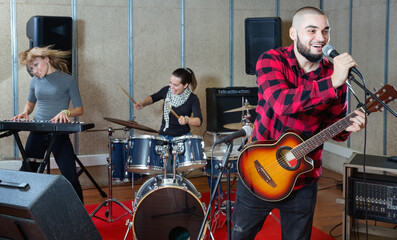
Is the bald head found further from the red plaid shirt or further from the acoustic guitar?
the acoustic guitar

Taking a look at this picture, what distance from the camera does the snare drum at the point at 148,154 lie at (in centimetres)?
347

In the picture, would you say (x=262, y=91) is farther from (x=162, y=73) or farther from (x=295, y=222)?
(x=162, y=73)

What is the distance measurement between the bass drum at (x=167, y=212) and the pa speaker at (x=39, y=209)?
5.55 feet

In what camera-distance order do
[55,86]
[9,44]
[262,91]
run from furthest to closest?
[9,44] < [55,86] < [262,91]

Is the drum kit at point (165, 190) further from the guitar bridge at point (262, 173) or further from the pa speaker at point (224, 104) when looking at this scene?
the pa speaker at point (224, 104)

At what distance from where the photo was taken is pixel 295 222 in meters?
2.20

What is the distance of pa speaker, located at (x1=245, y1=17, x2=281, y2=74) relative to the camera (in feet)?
18.1

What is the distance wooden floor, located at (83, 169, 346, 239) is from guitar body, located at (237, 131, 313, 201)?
5.41 feet

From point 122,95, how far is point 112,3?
3.79 ft

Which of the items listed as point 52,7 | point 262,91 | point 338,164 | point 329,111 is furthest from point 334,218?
point 52,7

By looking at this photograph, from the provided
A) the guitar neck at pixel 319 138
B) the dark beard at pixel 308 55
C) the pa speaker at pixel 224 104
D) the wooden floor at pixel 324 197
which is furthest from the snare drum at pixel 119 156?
the dark beard at pixel 308 55

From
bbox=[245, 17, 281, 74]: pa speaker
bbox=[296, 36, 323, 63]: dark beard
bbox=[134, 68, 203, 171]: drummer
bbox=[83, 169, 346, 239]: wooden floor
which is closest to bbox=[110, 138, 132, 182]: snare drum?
bbox=[83, 169, 346, 239]: wooden floor

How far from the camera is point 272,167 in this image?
222cm

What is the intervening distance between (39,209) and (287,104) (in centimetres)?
110
